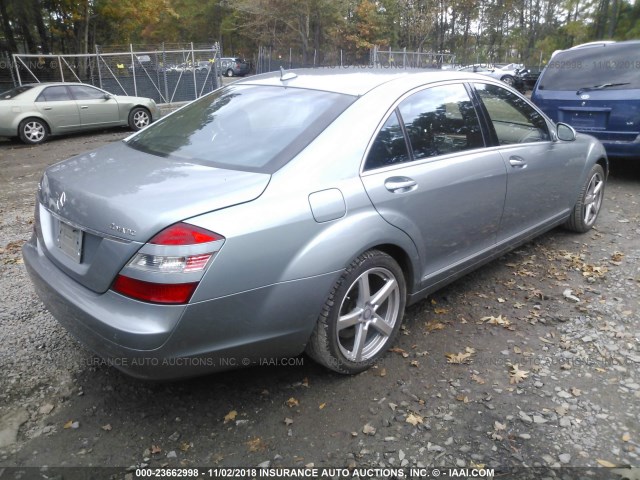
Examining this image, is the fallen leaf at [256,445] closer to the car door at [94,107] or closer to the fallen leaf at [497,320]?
the fallen leaf at [497,320]

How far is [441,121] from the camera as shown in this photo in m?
3.38

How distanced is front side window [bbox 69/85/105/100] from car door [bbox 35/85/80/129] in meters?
0.17

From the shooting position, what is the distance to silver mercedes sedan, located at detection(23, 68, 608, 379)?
221cm

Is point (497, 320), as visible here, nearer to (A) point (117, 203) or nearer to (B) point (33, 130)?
(A) point (117, 203)

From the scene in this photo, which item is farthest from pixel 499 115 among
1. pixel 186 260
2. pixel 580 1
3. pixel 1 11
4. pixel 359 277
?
pixel 580 1

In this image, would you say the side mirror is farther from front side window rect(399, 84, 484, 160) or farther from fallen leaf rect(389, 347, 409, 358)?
fallen leaf rect(389, 347, 409, 358)

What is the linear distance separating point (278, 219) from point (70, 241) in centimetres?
104

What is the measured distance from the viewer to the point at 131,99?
13516 mm

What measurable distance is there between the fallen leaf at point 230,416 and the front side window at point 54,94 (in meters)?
11.6

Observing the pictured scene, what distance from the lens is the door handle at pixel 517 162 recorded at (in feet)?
12.5

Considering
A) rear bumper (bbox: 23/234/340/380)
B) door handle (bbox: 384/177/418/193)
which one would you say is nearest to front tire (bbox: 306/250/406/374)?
rear bumper (bbox: 23/234/340/380)

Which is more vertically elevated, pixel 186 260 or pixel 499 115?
pixel 499 115

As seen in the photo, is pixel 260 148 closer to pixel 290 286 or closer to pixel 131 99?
pixel 290 286

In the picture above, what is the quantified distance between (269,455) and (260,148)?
155 cm
